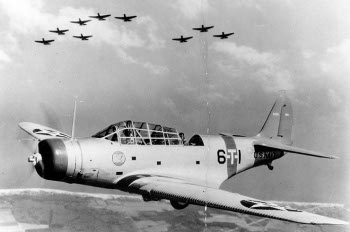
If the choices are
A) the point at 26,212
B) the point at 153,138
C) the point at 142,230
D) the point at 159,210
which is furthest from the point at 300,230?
the point at 153,138

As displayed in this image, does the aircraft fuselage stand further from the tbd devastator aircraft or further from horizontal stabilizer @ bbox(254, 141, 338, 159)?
horizontal stabilizer @ bbox(254, 141, 338, 159)

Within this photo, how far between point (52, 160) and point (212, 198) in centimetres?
440

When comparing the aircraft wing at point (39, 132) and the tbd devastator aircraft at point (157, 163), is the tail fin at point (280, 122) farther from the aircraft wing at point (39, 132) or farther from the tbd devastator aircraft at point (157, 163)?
the aircraft wing at point (39, 132)

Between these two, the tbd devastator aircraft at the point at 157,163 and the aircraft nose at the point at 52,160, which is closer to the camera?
the tbd devastator aircraft at the point at 157,163

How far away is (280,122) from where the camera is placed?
14.6m

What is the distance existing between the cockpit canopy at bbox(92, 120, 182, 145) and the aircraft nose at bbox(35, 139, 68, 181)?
1.28 meters

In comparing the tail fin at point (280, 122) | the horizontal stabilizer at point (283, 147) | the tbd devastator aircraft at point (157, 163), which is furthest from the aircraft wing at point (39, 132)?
the tail fin at point (280, 122)

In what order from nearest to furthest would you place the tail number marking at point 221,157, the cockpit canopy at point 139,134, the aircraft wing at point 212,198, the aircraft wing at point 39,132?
the aircraft wing at point 212,198, the cockpit canopy at point 139,134, the tail number marking at point 221,157, the aircraft wing at point 39,132

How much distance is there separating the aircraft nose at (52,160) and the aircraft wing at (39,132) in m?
3.89

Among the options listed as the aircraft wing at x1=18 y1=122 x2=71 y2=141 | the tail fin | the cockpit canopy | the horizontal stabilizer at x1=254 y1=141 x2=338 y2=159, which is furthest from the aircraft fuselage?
the aircraft wing at x1=18 y1=122 x2=71 y2=141

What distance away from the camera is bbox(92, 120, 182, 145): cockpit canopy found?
9.98 metres

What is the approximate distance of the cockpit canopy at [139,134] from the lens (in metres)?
9.98

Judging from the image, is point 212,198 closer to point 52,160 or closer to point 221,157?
point 221,157

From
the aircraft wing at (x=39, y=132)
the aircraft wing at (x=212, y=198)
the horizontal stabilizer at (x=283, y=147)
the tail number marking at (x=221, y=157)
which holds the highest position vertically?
the aircraft wing at (x=39, y=132)
